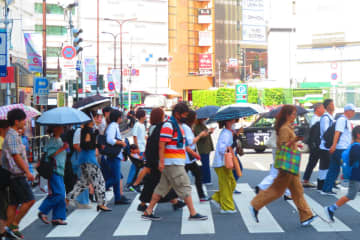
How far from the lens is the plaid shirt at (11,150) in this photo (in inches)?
307

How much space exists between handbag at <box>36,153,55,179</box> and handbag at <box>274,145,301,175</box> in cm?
332

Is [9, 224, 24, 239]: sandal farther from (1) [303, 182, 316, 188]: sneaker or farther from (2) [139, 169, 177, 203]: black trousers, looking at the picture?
(1) [303, 182, 316, 188]: sneaker

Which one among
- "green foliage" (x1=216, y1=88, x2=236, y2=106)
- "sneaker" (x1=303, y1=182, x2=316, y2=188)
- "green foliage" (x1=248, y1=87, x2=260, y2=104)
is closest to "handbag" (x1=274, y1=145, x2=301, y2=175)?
"sneaker" (x1=303, y1=182, x2=316, y2=188)

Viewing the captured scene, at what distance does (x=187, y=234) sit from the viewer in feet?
27.2

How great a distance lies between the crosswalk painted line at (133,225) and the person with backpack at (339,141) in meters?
3.76

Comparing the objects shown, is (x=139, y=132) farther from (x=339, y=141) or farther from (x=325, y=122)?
(x=339, y=141)

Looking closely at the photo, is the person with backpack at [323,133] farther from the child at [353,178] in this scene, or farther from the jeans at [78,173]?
the jeans at [78,173]

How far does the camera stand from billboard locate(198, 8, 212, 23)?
357 ft

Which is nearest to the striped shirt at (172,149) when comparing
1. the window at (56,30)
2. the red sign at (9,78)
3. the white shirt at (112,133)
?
the white shirt at (112,133)

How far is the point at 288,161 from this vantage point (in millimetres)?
8531

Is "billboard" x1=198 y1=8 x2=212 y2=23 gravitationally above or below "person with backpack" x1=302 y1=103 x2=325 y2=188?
above

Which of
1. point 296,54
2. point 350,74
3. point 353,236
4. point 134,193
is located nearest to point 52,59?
point 296,54

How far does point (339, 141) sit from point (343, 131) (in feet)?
1.23

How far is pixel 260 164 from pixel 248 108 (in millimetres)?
8234
